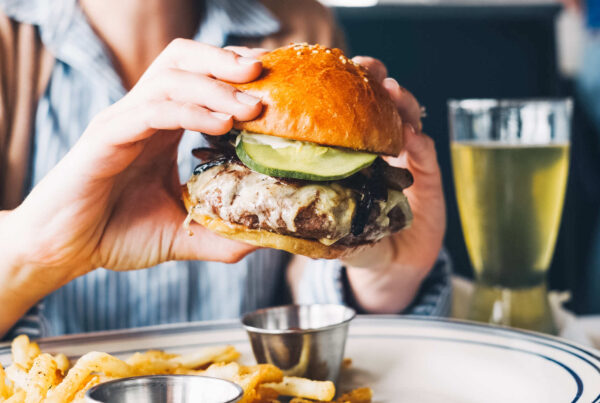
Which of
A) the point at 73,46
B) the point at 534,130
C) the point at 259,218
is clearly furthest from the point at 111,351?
the point at 534,130

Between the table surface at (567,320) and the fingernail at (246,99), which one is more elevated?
the fingernail at (246,99)

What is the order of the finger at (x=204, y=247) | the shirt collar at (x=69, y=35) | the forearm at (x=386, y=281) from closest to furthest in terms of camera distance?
1. the finger at (x=204, y=247)
2. the forearm at (x=386, y=281)
3. the shirt collar at (x=69, y=35)

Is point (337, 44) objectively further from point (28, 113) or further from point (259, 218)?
point (259, 218)

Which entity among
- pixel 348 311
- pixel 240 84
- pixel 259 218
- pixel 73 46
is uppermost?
pixel 73 46

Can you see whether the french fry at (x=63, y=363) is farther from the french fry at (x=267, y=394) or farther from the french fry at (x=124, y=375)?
the french fry at (x=267, y=394)

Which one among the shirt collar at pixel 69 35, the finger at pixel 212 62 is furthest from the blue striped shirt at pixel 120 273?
the finger at pixel 212 62

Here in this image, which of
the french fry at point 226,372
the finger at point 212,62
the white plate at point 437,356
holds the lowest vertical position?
the white plate at point 437,356

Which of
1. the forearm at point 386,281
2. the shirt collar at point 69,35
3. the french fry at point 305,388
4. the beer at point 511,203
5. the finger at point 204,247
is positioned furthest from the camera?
the shirt collar at point 69,35
